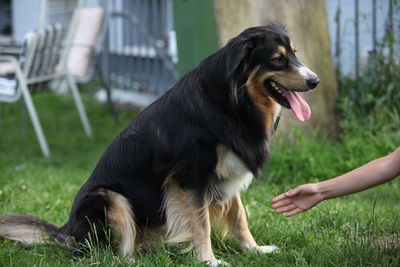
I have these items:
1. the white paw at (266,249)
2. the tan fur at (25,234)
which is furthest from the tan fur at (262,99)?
the tan fur at (25,234)

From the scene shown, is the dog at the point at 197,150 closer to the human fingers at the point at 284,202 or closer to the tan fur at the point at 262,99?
the tan fur at the point at 262,99

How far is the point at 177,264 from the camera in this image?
3.21 meters

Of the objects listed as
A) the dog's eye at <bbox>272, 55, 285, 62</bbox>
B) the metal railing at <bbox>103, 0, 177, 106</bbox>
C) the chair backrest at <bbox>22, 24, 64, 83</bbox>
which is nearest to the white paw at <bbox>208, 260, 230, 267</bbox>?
the dog's eye at <bbox>272, 55, 285, 62</bbox>

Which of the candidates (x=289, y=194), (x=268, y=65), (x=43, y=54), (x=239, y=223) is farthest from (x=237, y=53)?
(x=43, y=54)

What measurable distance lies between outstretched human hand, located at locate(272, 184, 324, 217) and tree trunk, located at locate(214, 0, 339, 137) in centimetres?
246

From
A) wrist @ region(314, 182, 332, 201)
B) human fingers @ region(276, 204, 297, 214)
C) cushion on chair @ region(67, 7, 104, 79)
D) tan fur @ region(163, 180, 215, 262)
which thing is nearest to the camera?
wrist @ region(314, 182, 332, 201)

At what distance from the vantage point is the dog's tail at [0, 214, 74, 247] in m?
3.54

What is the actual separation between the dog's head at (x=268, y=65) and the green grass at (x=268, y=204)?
74cm

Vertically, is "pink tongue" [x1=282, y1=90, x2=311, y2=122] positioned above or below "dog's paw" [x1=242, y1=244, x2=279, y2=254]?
above

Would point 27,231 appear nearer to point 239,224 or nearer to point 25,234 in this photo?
point 25,234

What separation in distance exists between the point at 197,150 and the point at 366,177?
0.83 m

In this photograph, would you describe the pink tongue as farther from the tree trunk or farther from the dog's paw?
the tree trunk

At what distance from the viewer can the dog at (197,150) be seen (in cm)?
315

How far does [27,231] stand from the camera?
11.7 ft
